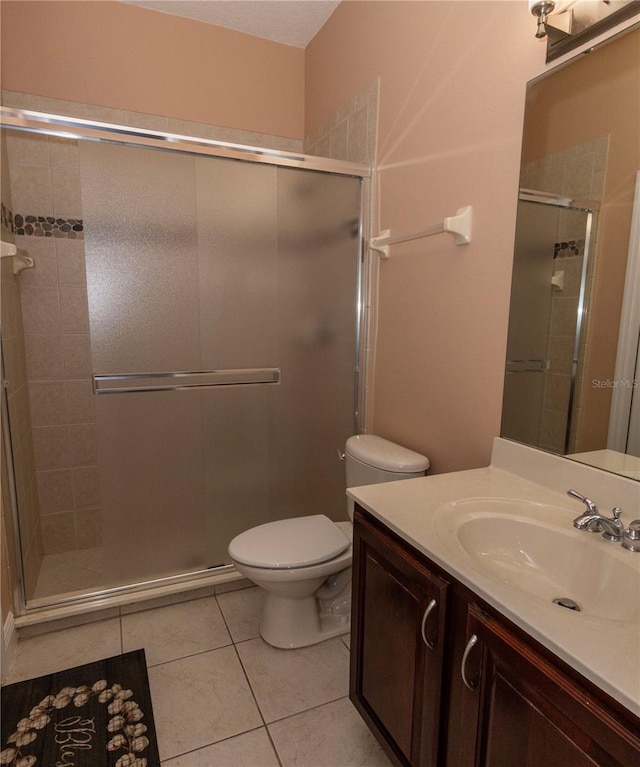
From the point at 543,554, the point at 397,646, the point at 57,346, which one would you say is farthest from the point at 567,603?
the point at 57,346

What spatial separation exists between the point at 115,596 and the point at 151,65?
2.61 m

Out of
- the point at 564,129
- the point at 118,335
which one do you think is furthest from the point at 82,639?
the point at 564,129

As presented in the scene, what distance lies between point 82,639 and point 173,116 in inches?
101

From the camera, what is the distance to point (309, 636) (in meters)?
1.90

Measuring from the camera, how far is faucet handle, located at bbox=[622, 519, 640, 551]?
38.4 inches

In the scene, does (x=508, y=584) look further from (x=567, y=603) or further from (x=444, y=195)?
(x=444, y=195)

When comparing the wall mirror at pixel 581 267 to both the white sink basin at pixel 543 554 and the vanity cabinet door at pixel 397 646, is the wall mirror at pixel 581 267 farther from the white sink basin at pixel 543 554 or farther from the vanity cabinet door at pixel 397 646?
the vanity cabinet door at pixel 397 646

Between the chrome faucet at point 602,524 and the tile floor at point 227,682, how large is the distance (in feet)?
3.22

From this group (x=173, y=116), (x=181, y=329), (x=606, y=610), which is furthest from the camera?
(x=173, y=116)

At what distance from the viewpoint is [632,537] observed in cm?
98

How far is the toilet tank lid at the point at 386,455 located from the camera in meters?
1.76

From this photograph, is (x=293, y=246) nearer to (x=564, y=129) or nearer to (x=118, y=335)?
(x=118, y=335)

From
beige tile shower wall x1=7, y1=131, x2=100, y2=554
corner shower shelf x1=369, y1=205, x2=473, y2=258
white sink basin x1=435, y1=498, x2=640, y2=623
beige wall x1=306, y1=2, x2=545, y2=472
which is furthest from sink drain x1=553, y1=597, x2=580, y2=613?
beige tile shower wall x1=7, y1=131, x2=100, y2=554

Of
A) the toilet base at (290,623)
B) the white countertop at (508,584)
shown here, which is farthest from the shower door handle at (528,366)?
the toilet base at (290,623)
